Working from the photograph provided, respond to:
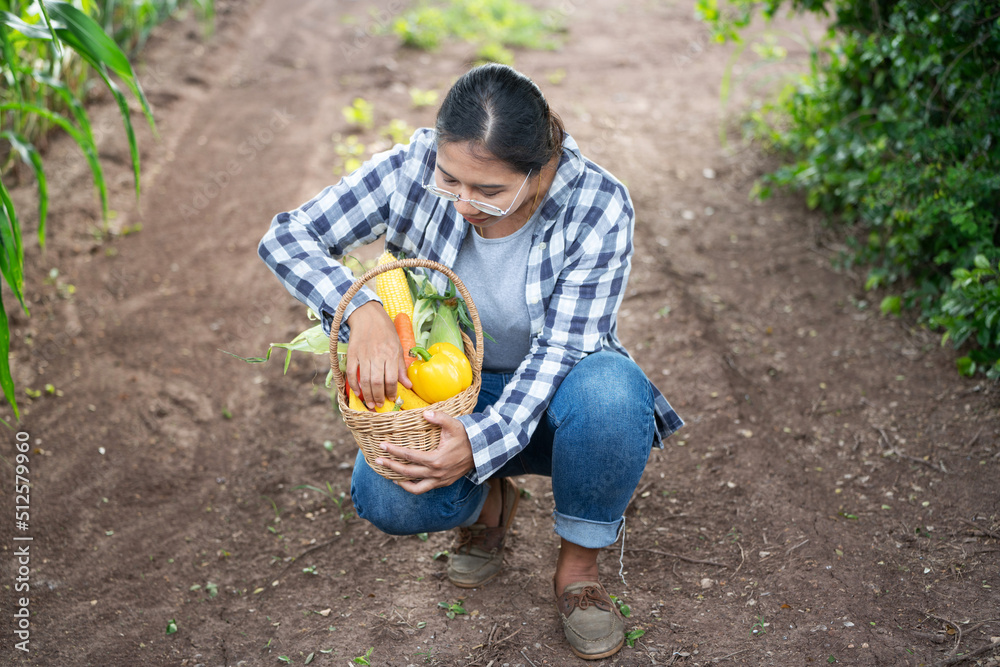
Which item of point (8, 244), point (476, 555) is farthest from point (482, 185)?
point (8, 244)

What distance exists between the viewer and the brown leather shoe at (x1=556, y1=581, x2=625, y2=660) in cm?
170

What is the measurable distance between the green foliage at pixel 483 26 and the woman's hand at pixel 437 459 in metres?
4.17

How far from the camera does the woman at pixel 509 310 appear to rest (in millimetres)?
1561

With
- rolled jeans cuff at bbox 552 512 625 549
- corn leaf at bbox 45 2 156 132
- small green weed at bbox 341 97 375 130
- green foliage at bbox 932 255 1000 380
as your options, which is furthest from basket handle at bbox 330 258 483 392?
small green weed at bbox 341 97 375 130

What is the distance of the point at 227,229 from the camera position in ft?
11.8

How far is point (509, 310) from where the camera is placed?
1.79 m

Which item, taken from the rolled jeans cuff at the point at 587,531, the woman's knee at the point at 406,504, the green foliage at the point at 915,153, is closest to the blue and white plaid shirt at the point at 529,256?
the woman's knee at the point at 406,504

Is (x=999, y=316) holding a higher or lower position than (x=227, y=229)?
higher

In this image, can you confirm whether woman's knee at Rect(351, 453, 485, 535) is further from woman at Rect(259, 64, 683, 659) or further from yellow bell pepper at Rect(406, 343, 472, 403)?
yellow bell pepper at Rect(406, 343, 472, 403)

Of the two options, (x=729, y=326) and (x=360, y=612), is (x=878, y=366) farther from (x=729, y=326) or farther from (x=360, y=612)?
(x=360, y=612)

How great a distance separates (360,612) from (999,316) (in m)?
Result: 1.99

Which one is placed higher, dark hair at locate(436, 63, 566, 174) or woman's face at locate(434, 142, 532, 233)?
dark hair at locate(436, 63, 566, 174)

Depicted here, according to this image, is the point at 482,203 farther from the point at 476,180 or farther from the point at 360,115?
the point at 360,115

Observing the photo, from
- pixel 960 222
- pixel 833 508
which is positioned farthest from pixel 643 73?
pixel 833 508
